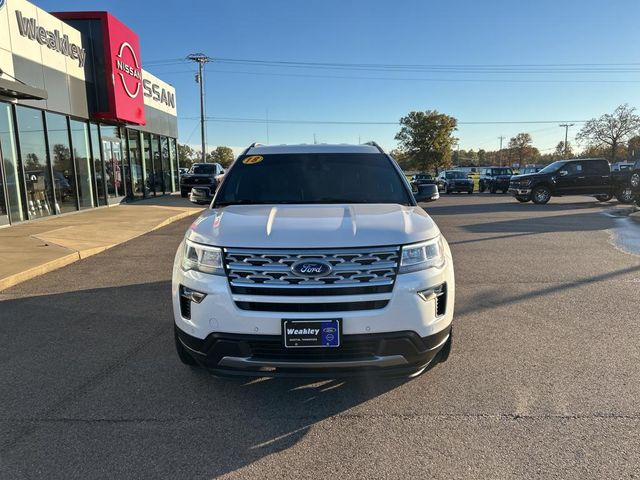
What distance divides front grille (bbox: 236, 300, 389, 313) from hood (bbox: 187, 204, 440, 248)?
0.37 metres

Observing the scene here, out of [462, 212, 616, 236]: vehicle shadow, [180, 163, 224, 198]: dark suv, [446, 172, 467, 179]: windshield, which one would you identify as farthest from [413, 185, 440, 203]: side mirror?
[446, 172, 467, 179]: windshield

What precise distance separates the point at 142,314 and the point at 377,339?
354cm

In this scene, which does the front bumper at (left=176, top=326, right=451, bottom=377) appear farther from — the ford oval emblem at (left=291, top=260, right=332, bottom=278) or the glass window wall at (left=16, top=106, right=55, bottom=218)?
the glass window wall at (left=16, top=106, right=55, bottom=218)

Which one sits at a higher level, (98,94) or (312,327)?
(98,94)

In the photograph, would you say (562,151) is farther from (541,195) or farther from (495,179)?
(541,195)

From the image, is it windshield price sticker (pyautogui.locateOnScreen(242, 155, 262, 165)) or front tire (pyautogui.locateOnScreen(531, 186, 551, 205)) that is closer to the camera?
windshield price sticker (pyautogui.locateOnScreen(242, 155, 262, 165))

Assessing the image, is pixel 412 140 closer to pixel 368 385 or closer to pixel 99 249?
pixel 99 249

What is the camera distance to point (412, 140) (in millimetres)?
69500

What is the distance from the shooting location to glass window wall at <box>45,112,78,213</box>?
1522cm

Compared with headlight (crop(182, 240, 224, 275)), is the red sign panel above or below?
above

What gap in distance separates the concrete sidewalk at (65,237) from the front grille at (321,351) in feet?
18.5

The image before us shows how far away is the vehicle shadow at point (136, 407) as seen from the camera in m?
2.78

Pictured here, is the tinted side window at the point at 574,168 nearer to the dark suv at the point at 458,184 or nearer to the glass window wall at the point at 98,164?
the dark suv at the point at 458,184

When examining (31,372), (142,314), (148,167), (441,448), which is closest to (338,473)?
(441,448)
